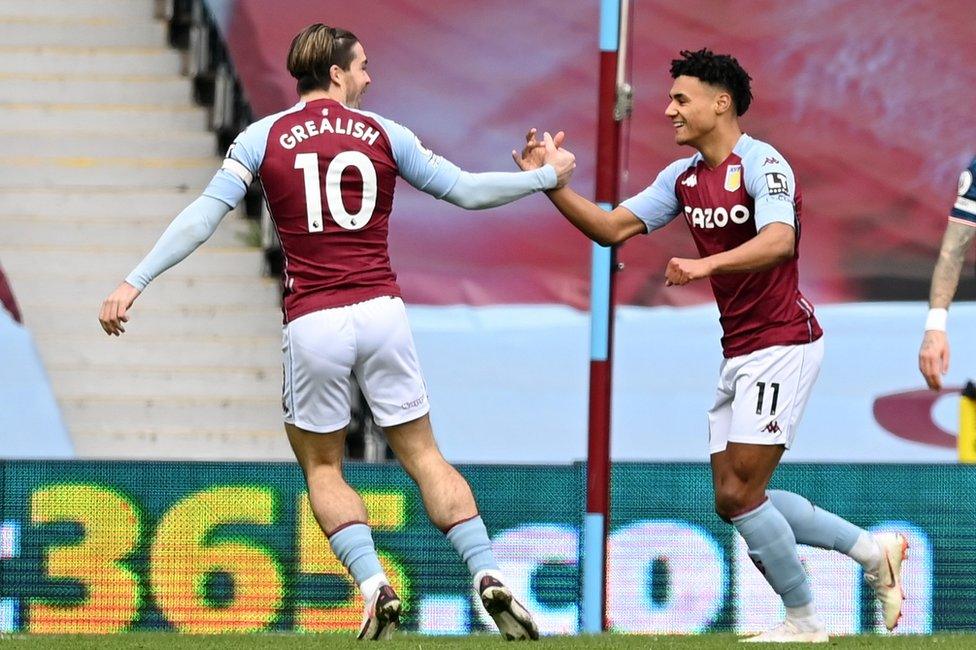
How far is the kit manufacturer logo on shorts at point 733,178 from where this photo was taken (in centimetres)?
574

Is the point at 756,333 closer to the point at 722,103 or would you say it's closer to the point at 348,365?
the point at 722,103

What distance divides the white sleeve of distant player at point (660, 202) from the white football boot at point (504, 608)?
1364mm

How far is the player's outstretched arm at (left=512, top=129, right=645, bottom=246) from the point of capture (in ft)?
19.4

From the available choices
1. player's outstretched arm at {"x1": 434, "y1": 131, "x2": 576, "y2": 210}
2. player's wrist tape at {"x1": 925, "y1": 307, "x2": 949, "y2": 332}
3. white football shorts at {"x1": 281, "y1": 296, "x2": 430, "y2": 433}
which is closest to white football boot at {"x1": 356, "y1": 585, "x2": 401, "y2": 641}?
white football shorts at {"x1": 281, "y1": 296, "x2": 430, "y2": 433}

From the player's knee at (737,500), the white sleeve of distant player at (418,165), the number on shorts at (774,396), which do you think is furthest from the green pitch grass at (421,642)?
the white sleeve of distant player at (418,165)

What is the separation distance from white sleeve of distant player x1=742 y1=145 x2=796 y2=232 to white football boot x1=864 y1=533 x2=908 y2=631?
113cm

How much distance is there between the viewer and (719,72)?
587cm

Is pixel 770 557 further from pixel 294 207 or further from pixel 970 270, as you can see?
pixel 970 270

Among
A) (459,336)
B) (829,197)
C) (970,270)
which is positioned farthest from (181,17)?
(970,270)

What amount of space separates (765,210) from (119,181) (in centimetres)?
654

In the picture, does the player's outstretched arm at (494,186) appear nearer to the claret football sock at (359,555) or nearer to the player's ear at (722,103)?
the player's ear at (722,103)

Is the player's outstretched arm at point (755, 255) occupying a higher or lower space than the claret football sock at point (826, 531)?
higher

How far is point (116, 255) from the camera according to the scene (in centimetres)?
A: 1109

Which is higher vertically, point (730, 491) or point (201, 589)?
point (730, 491)
